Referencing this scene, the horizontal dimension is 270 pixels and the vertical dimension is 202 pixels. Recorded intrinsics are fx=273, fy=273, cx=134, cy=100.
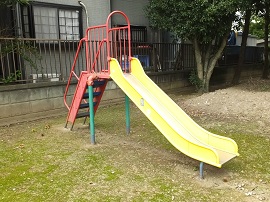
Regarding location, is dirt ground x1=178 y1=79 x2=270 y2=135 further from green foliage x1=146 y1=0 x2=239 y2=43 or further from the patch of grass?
green foliage x1=146 y1=0 x2=239 y2=43

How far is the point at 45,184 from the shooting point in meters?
3.63

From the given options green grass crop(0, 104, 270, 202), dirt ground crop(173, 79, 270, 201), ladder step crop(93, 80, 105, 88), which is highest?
ladder step crop(93, 80, 105, 88)

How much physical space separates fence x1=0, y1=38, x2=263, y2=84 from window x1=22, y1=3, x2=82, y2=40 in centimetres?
42

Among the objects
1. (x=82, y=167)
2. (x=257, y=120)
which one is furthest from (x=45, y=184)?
(x=257, y=120)

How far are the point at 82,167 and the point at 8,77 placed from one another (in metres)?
4.09

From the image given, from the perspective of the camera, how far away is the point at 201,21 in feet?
27.9

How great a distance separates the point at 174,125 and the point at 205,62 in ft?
23.3

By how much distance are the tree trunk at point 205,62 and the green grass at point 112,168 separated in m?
4.71

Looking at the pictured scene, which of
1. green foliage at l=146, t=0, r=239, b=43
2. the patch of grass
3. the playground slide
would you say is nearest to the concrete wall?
green foliage at l=146, t=0, r=239, b=43

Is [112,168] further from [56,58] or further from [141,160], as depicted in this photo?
[56,58]

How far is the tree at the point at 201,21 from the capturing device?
8172mm

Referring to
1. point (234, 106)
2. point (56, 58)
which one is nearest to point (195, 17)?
point (234, 106)

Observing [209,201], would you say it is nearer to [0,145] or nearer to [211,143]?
[211,143]

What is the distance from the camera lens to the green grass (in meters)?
3.36
